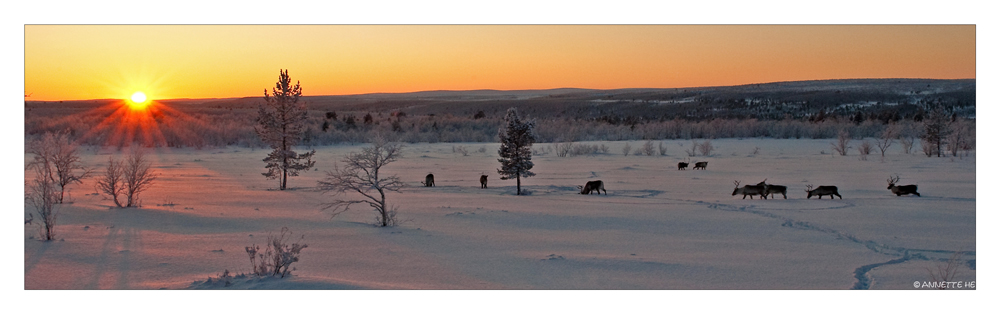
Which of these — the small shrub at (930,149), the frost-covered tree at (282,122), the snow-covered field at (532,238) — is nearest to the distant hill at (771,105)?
the small shrub at (930,149)

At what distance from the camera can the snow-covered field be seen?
755 centimetres

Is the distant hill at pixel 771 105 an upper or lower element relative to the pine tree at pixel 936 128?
upper

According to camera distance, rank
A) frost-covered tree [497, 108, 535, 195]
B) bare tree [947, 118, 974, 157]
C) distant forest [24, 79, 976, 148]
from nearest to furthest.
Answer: frost-covered tree [497, 108, 535, 195]
bare tree [947, 118, 974, 157]
distant forest [24, 79, 976, 148]

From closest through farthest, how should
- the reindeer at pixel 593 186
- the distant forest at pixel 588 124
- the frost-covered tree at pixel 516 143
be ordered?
the reindeer at pixel 593 186
the frost-covered tree at pixel 516 143
the distant forest at pixel 588 124

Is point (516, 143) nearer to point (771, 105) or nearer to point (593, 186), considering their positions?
point (593, 186)

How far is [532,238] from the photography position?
10.1 meters

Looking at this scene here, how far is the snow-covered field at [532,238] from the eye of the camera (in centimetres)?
755

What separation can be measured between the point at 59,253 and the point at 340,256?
3641 mm

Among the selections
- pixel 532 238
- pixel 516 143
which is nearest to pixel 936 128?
pixel 516 143

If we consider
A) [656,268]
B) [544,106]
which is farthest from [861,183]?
[544,106]

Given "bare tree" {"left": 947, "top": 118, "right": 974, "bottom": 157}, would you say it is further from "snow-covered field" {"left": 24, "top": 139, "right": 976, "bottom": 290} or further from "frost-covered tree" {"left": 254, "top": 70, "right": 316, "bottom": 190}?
"frost-covered tree" {"left": 254, "top": 70, "right": 316, "bottom": 190}

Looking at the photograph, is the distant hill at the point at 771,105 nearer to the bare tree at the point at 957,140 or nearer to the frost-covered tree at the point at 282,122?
the bare tree at the point at 957,140

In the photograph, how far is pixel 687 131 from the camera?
44281 millimetres

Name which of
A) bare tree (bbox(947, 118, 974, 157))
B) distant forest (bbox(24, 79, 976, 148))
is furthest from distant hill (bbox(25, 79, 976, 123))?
bare tree (bbox(947, 118, 974, 157))
